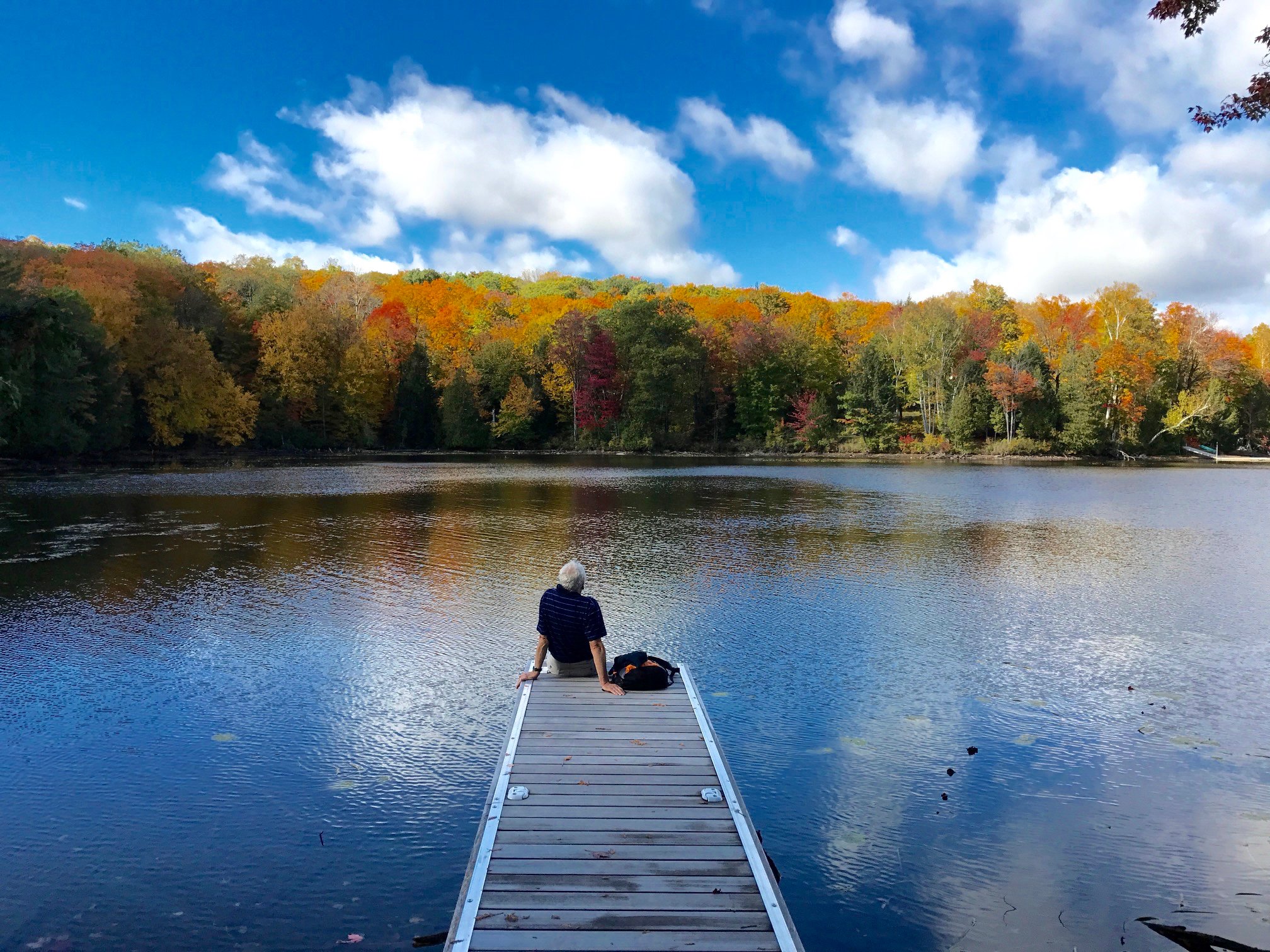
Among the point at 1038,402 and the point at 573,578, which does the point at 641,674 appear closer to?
the point at 573,578

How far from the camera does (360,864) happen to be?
5145mm

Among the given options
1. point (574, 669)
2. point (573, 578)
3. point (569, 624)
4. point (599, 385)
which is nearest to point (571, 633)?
point (569, 624)

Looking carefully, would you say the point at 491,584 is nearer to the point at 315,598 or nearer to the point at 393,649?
the point at 315,598

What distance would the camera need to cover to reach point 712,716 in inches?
301

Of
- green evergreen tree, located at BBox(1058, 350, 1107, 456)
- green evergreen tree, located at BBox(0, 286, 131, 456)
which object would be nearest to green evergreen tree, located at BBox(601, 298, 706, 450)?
green evergreen tree, located at BBox(1058, 350, 1107, 456)

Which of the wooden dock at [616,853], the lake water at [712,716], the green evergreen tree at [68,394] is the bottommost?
the lake water at [712,716]

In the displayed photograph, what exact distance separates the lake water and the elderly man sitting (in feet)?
2.69

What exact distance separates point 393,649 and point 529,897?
22.0ft

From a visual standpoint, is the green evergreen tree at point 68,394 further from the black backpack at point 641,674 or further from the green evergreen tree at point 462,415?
the green evergreen tree at point 462,415

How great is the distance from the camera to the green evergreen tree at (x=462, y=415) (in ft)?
227

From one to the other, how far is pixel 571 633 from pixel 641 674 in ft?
2.22

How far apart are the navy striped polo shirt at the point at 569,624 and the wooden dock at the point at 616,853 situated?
0.99 meters

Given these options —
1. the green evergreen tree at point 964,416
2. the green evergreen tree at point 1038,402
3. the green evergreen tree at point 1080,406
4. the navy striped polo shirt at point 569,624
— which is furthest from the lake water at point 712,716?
the green evergreen tree at point 1038,402

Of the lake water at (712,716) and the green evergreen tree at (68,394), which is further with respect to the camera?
the green evergreen tree at (68,394)
